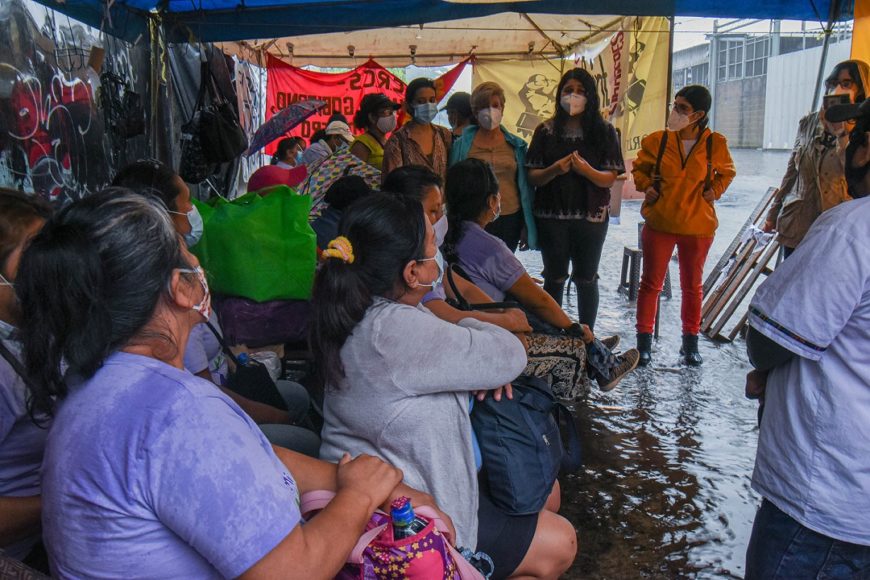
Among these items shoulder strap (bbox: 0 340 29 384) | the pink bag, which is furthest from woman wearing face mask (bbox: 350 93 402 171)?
the pink bag

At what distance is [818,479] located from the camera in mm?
1634

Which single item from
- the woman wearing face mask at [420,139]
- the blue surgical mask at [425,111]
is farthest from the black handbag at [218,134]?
the blue surgical mask at [425,111]

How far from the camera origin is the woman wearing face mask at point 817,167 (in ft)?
13.8

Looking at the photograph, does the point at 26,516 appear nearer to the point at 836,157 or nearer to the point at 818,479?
the point at 818,479

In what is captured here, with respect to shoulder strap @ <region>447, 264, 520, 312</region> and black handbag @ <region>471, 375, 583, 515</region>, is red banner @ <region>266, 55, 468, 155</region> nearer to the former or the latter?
shoulder strap @ <region>447, 264, 520, 312</region>

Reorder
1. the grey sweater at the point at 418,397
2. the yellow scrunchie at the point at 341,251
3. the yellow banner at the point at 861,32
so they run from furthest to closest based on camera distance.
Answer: the yellow banner at the point at 861,32, the yellow scrunchie at the point at 341,251, the grey sweater at the point at 418,397

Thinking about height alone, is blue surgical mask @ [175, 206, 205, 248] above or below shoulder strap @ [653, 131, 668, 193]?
below

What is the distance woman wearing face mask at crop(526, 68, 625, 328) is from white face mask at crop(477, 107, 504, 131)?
0.90ft

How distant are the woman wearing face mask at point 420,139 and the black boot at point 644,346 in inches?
67.6

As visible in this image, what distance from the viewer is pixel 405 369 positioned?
1.73m

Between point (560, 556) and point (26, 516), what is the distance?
139 cm

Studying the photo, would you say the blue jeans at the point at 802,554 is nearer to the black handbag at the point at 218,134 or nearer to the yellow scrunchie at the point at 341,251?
the yellow scrunchie at the point at 341,251

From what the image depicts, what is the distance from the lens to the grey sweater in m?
1.75

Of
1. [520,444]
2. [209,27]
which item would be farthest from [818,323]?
[209,27]
